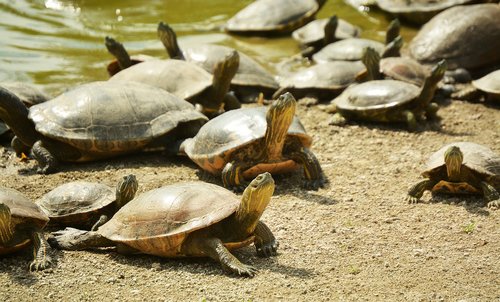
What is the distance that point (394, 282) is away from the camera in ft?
19.2

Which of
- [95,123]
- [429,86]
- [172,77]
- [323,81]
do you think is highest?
[95,123]

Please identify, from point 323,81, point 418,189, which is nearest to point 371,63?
point 323,81

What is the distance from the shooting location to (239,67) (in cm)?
1158

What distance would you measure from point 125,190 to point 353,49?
694cm

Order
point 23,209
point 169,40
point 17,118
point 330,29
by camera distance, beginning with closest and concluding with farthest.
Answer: point 23,209
point 17,118
point 169,40
point 330,29

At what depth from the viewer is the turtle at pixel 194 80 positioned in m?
10.2

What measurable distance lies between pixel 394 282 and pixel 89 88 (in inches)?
179

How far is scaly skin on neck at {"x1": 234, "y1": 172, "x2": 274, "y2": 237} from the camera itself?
5913mm

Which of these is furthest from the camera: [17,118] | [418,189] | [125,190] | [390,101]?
[390,101]

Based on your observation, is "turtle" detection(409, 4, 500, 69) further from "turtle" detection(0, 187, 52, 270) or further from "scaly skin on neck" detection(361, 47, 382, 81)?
"turtle" detection(0, 187, 52, 270)

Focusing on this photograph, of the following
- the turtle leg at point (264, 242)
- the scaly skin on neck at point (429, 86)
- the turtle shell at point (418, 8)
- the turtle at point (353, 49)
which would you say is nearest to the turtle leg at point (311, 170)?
the turtle leg at point (264, 242)

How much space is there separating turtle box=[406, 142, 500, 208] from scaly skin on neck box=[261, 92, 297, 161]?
1.36 meters

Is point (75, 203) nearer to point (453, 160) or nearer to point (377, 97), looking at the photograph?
point (453, 160)

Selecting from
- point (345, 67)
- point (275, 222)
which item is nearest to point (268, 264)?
point (275, 222)
